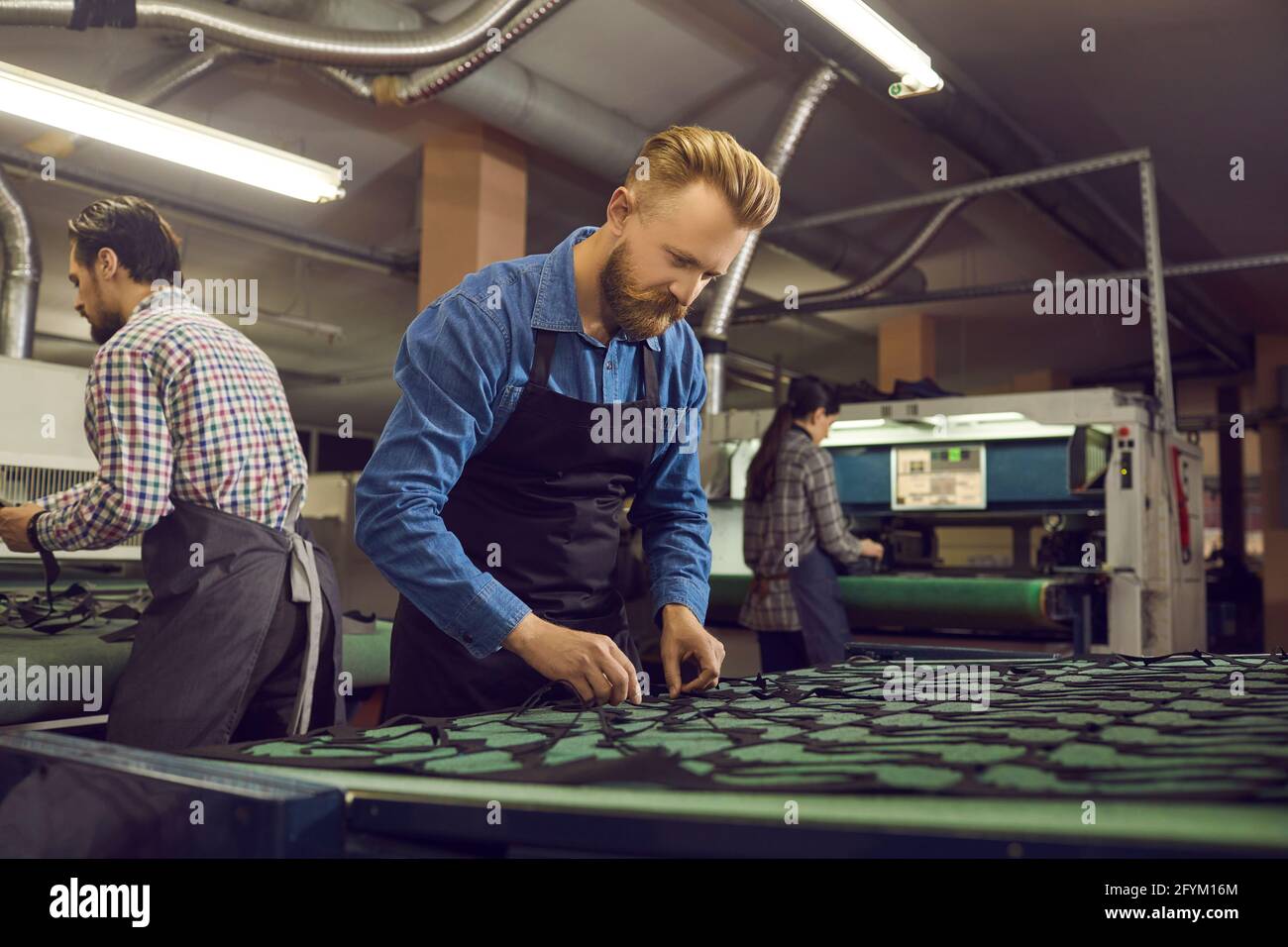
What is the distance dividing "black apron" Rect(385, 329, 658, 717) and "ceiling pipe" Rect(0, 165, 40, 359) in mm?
4580

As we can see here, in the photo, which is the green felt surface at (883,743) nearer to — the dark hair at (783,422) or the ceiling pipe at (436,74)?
the dark hair at (783,422)

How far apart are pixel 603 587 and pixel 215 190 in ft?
19.6

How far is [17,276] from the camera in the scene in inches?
208

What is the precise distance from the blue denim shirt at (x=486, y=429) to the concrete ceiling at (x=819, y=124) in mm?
3552

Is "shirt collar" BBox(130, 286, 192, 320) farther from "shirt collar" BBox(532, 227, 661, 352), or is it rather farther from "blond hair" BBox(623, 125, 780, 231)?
"blond hair" BBox(623, 125, 780, 231)

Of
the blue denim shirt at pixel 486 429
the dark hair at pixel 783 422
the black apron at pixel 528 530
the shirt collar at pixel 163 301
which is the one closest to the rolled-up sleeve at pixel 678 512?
the blue denim shirt at pixel 486 429

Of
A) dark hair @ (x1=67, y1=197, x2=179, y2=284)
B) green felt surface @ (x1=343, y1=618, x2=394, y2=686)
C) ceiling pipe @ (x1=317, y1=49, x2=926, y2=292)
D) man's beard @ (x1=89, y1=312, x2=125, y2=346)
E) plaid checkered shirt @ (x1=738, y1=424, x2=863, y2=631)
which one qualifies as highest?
ceiling pipe @ (x1=317, y1=49, x2=926, y2=292)

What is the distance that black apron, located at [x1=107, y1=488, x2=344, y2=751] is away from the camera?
174 cm

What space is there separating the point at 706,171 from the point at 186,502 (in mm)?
1056

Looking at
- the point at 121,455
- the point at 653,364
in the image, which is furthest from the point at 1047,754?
the point at 121,455

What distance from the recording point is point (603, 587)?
1.73 metres

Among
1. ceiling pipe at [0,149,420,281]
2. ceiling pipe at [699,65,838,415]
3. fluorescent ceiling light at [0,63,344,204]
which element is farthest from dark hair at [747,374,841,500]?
ceiling pipe at [0,149,420,281]

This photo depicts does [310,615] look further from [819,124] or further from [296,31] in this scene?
[819,124]

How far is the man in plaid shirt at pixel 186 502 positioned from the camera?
1.76 m
